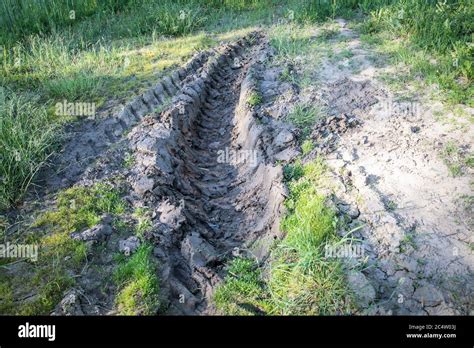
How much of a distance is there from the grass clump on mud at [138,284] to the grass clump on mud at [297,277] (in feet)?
2.09

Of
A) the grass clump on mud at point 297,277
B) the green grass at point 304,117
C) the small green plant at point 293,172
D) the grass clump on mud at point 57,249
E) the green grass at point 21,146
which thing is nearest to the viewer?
the grass clump on mud at point 297,277

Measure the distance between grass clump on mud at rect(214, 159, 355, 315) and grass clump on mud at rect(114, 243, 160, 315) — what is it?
637mm

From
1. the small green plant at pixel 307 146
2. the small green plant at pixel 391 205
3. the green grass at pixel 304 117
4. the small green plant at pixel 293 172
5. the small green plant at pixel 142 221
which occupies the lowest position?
the small green plant at pixel 142 221

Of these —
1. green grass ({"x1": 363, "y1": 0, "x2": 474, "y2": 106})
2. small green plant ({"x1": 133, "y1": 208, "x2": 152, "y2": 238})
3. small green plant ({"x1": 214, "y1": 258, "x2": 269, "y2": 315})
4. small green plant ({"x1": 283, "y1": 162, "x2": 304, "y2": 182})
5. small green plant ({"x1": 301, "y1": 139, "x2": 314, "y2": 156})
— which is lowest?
small green plant ({"x1": 214, "y1": 258, "x2": 269, "y2": 315})

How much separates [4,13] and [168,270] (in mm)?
8902

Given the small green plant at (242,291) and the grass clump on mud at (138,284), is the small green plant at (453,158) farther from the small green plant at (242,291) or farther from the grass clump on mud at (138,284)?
the grass clump on mud at (138,284)

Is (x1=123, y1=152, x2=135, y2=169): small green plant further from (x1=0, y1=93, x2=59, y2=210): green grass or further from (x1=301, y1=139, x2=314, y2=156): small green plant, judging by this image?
(x1=301, y1=139, x2=314, y2=156): small green plant

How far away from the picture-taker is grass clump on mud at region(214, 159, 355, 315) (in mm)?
3924

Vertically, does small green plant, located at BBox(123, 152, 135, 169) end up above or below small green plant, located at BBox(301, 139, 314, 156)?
below

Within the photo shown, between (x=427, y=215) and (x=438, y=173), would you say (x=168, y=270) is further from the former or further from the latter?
(x=438, y=173)

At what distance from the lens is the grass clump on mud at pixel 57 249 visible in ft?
13.3

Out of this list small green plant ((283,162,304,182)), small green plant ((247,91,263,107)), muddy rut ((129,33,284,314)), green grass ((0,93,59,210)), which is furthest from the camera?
small green plant ((247,91,263,107))

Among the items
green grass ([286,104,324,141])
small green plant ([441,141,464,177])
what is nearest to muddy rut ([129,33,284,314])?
green grass ([286,104,324,141])

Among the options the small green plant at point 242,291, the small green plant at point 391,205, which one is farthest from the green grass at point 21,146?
the small green plant at point 391,205
